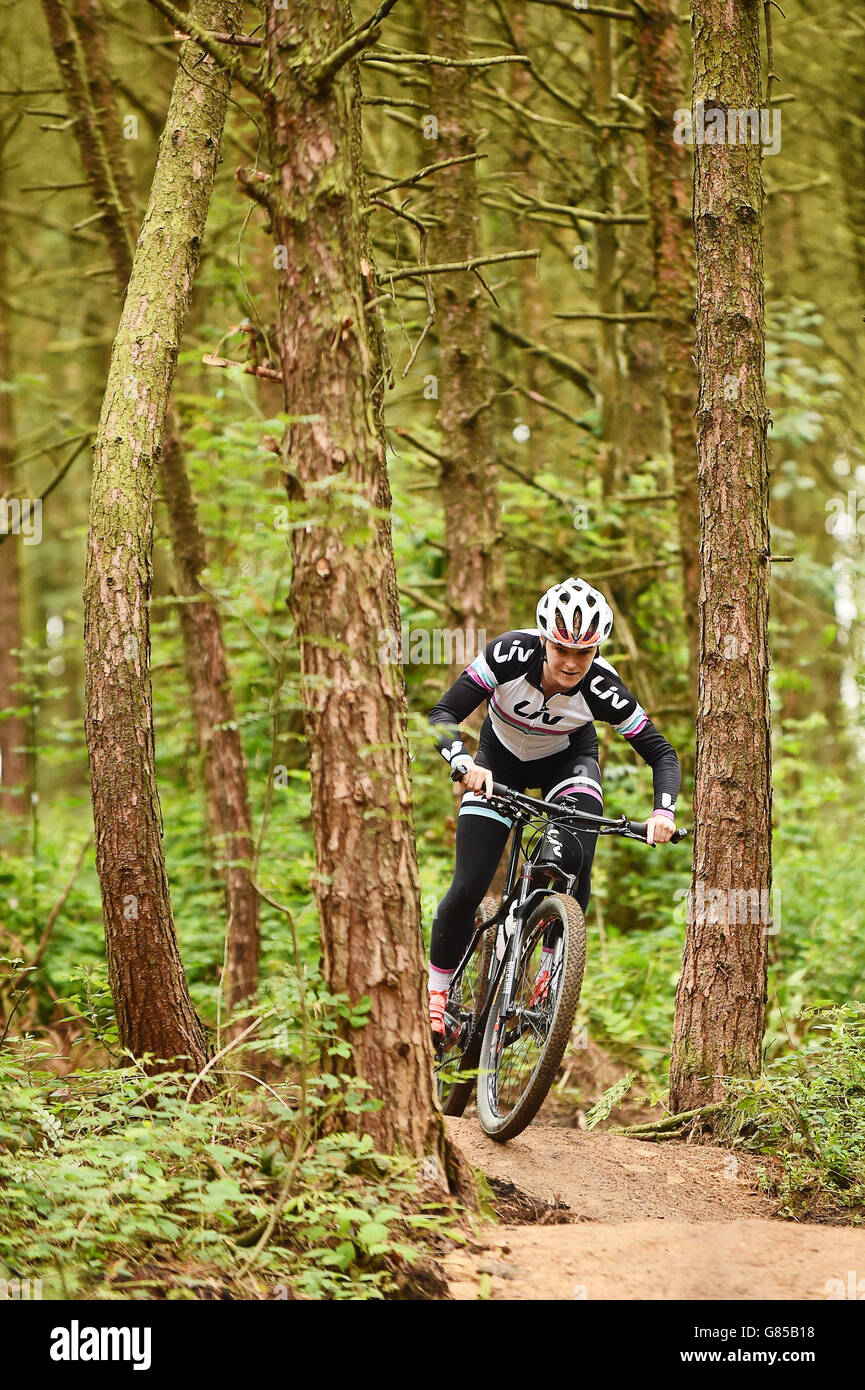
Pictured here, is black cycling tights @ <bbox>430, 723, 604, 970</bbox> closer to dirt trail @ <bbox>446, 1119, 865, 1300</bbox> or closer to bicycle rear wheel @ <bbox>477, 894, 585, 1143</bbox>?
bicycle rear wheel @ <bbox>477, 894, 585, 1143</bbox>

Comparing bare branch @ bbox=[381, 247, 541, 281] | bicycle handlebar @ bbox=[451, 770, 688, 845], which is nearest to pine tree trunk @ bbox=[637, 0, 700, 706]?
bare branch @ bbox=[381, 247, 541, 281]

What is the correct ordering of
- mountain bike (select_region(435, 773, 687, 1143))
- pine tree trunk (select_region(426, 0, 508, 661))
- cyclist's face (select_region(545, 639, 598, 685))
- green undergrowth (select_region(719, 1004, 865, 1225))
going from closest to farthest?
green undergrowth (select_region(719, 1004, 865, 1225)) < mountain bike (select_region(435, 773, 687, 1143)) < cyclist's face (select_region(545, 639, 598, 685)) < pine tree trunk (select_region(426, 0, 508, 661))

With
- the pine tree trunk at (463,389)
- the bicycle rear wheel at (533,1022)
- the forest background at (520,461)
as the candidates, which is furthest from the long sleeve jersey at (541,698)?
the pine tree trunk at (463,389)

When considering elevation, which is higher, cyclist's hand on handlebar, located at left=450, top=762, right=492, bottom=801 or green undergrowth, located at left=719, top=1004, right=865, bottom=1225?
cyclist's hand on handlebar, located at left=450, top=762, right=492, bottom=801

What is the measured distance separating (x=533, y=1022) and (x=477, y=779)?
1203 millimetres

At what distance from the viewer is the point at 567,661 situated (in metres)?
5.94

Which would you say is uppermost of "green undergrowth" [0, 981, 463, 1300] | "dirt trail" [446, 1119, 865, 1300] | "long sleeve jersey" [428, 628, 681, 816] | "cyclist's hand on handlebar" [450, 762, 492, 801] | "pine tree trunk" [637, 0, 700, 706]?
"pine tree trunk" [637, 0, 700, 706]

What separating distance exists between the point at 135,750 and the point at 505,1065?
8.03 ft

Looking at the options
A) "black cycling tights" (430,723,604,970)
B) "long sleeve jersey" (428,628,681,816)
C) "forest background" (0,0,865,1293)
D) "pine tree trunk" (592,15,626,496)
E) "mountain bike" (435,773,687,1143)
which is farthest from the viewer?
"pine tree trunk" (592,15,626,496)

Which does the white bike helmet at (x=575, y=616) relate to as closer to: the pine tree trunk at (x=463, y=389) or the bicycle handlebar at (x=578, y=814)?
the bicycle handlebar at (x=578, y=814)

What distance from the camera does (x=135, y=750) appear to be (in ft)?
19.1

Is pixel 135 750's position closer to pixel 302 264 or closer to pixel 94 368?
pixel 302 264

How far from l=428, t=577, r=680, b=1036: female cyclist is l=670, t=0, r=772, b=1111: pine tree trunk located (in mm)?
584

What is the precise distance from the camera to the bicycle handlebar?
18.6 ft
